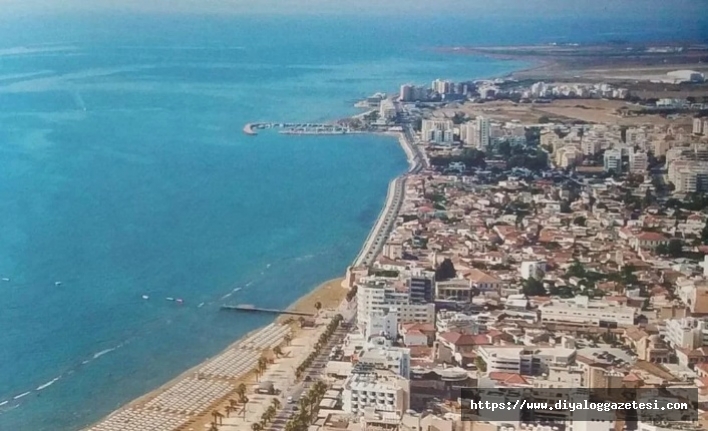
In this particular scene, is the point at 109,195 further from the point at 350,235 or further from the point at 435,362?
the point at 435,362

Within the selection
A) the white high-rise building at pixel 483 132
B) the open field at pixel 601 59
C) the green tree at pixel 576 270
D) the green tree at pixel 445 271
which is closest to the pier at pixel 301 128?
the white high-rise building at pixel 483 132

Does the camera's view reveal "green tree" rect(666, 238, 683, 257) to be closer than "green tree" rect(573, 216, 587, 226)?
Yes

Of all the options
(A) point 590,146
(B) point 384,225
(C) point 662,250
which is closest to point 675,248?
(C) point 662,250

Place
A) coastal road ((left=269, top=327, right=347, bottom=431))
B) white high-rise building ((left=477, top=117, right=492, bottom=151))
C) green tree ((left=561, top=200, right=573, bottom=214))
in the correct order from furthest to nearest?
white high-rise building ((left=477, top=117, right=492, bottom=151)) < green tree ((left=561, top=200, right=573, bottom=214)) < coastal road ((left=269, top=327, right=347, bottom=431))

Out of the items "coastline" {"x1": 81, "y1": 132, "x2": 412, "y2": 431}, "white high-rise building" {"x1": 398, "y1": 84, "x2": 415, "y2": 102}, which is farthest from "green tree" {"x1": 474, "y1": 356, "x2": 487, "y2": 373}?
"white high-rise building" {"x1": 398, "y1": 84, "x2": 415, "y2": 102}

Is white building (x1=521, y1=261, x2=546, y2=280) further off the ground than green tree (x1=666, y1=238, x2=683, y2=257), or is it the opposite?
green tree (x1=666, y1=238, x2=683, y2=257)

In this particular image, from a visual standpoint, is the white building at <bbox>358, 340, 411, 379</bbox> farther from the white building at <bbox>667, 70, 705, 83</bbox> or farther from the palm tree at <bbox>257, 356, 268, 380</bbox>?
the white building at <bbox>667, 70, 705, 83</bbox>

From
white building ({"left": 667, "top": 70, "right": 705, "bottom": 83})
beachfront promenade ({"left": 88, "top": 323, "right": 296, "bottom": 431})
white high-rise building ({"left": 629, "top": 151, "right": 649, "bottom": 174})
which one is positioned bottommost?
beachfront promenade ({"left": 88, "top": 323, "right": 296, "bottom": 431})

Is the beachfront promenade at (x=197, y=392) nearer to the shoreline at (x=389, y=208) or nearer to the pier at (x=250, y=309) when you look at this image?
the pier at (x=250, y=309)

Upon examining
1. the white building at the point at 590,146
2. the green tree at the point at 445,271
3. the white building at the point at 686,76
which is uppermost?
the white building at the point at 686,76
